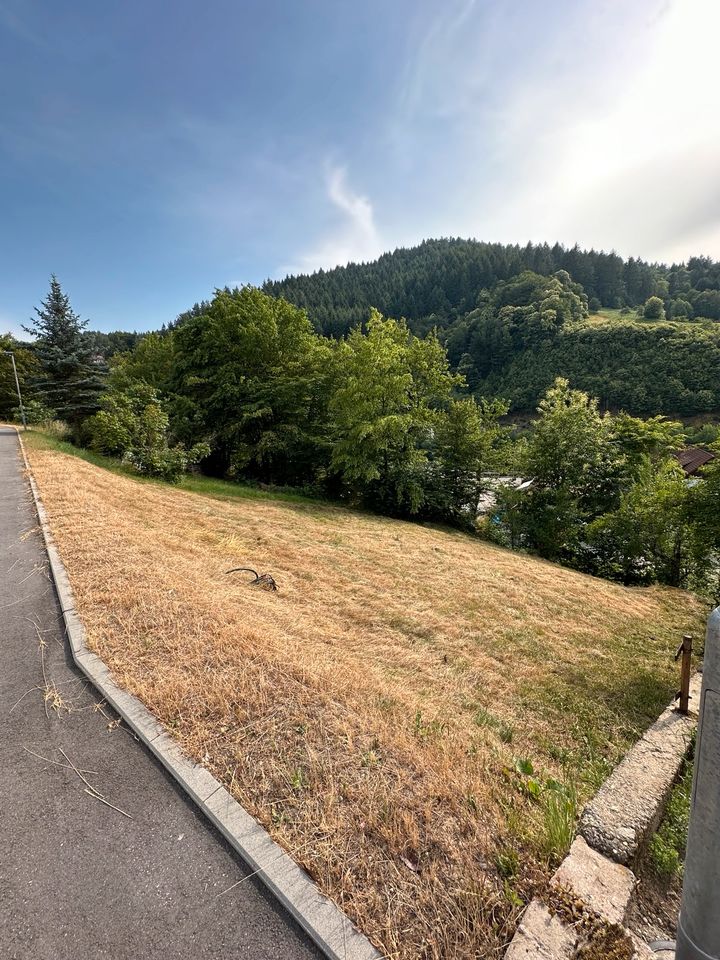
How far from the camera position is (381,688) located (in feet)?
11.6

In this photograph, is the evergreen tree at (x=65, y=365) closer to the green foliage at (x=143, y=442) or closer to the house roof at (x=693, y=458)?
the green foliage at (x=143, y=442)

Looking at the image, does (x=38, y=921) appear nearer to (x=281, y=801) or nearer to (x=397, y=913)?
(x=281, y=801)

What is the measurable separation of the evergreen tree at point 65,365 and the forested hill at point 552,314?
29.1 meters

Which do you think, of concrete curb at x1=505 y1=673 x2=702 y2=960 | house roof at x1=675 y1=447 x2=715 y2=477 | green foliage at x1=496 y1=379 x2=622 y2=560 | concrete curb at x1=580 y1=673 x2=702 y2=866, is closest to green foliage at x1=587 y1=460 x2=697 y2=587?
green foliage at x1=496 y1=379 x2=622 y2=560

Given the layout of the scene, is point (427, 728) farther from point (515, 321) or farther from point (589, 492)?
point (515, 321)

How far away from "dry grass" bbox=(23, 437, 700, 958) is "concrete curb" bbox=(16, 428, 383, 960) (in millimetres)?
60

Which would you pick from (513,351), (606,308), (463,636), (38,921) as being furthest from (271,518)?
(606,308)

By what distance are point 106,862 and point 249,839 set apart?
67cm

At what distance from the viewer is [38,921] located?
1.67 meters

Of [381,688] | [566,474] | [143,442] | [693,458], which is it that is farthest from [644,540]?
[693,458]

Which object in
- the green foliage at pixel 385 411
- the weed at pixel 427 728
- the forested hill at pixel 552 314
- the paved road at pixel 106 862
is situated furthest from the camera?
the forested hill at pixel 552 314

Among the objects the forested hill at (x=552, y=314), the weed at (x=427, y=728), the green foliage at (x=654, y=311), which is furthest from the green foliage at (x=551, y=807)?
the green foliage at (x=654, y=311)

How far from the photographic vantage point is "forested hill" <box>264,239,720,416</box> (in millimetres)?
55750

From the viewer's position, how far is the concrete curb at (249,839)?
63.8 inches
